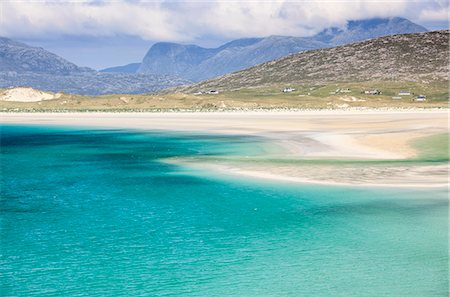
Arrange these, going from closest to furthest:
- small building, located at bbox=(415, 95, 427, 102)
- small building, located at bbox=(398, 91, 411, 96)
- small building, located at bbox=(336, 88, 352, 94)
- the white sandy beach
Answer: the white sandy beach → small building, located at bbox=(415, 95, 427, 102) → small building, located at bbox=(398, 91, 411, 96) → small building, located at bbox=(336, 88, 352, 94)

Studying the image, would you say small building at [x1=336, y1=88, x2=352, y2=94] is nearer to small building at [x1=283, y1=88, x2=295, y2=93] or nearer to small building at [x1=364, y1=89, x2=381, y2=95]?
small building at [x1=364, y1=89, x2=381, y2=95]

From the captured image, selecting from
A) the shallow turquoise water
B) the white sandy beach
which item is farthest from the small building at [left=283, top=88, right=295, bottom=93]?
the shallow turquoise water

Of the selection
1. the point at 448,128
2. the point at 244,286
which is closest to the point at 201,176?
the point at 244,286

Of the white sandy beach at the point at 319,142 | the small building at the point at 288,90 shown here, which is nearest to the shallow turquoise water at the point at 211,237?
the white sandy beach at the point at 319,142

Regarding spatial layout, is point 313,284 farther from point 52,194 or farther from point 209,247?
point 52,194

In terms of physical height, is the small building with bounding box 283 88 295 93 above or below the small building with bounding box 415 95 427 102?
above

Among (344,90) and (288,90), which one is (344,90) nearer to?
(344,90)
